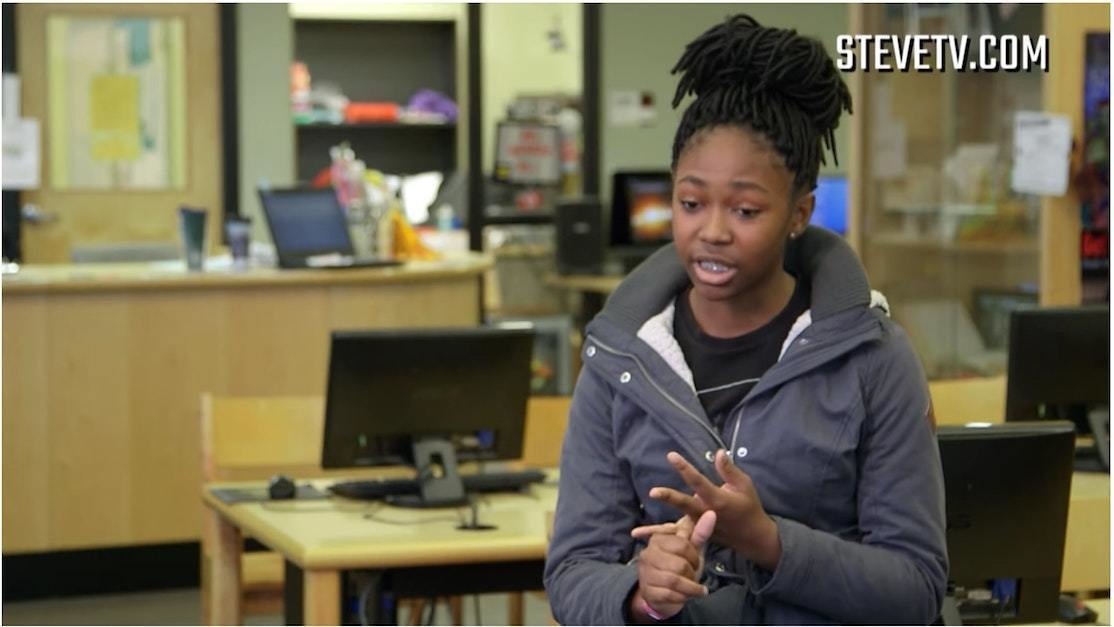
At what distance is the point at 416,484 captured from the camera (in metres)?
4.09

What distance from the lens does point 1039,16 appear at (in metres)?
5.25

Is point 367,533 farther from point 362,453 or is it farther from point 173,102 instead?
point 173,102

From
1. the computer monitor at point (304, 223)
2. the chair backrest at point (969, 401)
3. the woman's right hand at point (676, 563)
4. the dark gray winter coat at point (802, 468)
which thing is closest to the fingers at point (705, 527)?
the woman's right hand at point (676, 563)

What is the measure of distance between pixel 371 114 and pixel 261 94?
3.37ft

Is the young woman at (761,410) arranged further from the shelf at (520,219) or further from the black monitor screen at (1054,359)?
the shelf at (520,219)

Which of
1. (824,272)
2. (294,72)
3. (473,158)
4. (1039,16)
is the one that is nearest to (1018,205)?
(1039,16)

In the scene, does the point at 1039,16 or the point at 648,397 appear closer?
the point at 648,397

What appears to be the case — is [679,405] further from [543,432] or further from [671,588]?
[543,432]

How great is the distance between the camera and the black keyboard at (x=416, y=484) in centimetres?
410

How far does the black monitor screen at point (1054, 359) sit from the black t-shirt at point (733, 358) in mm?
1919

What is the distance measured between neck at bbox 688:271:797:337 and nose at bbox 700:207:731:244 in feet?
0.34

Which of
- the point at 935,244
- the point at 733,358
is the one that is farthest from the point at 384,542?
the point at 935,244

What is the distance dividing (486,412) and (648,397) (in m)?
2.13

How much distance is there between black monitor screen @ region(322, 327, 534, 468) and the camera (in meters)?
3.94
